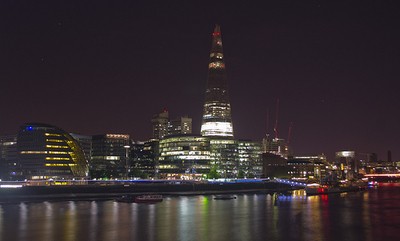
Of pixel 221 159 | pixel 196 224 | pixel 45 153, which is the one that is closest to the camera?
pixel 196 224

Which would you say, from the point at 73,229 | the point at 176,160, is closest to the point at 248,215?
the point at 73,229

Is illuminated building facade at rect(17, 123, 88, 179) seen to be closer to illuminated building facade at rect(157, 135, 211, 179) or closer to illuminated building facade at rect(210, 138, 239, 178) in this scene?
illuminated building facade at rect(157, 135, 211, 179)

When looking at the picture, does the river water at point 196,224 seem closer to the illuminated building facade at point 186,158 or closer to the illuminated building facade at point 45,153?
the illuminated building facade at point 45,153

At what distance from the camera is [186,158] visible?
189000mm

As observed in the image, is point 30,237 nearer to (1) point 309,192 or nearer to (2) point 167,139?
(1) point 309,192

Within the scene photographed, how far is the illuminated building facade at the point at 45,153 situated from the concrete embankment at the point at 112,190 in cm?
3945

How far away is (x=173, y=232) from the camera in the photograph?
5103cm

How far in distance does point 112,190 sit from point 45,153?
4597 centimetres

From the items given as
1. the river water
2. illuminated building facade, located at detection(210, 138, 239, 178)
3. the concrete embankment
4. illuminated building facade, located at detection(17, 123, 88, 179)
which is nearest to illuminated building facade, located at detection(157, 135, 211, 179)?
illuminated building facade, located at detection(210, 138, 239, 178)

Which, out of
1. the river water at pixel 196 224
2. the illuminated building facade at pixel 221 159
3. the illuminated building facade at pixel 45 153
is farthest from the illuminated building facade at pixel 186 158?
the river water at pixel 196 224

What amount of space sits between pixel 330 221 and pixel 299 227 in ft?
26.1

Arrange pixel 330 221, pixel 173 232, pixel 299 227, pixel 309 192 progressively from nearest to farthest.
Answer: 1. pixel 173 232
2. pixel 299 227
3. pixel 330 221
4. pixel 309 192

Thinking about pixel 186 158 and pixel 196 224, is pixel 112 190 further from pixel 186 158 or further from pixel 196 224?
pixel 186 158

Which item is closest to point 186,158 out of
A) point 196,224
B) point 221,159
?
point 221,159
